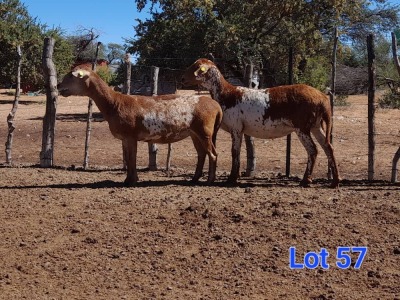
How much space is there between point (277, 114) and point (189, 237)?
10.6ft

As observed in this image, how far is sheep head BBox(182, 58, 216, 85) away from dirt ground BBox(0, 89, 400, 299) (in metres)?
1.68

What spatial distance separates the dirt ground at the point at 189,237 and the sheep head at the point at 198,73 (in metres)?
1.68

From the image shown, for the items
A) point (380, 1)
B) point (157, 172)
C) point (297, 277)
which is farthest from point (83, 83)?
point (380, 1)

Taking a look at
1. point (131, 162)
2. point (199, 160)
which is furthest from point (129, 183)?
point (199, 160)

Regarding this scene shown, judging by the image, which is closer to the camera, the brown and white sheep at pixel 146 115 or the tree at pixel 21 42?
the brown and white sheep at pixel 146 115

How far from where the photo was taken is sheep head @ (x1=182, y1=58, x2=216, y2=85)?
10.1 meters

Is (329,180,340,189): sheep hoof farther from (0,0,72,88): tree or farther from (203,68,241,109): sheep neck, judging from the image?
(0,0,72,88): tree

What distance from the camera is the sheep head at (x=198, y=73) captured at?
33.2 ft

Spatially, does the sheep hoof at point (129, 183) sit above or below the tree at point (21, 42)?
below

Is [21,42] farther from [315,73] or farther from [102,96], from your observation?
[102,96]

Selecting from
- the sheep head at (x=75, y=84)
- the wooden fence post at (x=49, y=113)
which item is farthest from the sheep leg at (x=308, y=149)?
the wooden fence post at (x=49, y=113)

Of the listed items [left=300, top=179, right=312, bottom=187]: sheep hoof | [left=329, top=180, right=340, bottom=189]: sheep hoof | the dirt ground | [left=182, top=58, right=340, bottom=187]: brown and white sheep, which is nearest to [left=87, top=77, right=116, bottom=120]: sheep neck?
the dirt ground

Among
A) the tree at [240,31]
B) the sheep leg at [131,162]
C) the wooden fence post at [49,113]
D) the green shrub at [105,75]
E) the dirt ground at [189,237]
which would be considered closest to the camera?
the dirt ground at [189,237]

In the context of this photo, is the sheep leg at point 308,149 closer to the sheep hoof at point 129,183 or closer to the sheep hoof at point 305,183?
the sheep hoof at point 305,183
